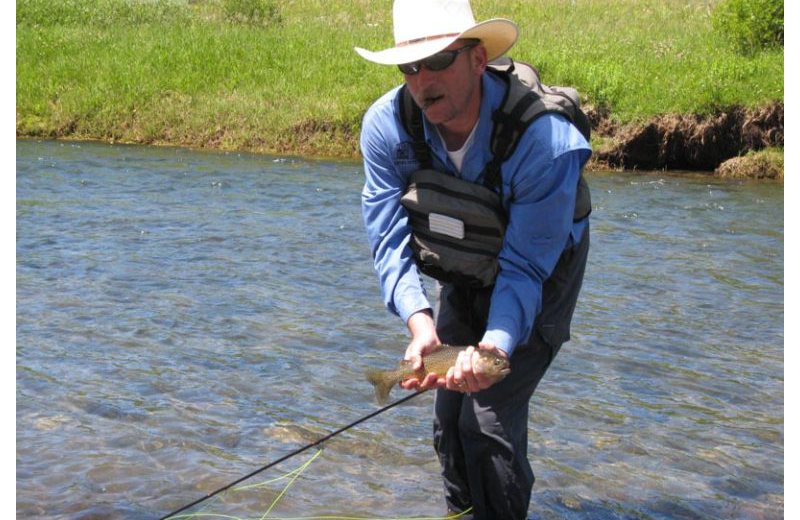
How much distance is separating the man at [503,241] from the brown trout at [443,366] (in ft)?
0.09

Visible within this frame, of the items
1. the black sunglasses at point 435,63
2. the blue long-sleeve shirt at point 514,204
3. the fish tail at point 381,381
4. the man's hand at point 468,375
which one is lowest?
the fish tail at point 381,381

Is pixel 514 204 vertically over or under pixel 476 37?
under

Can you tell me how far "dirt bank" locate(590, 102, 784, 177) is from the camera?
17531 millimetres

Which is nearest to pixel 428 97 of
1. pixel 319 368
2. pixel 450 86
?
pixel 450 86

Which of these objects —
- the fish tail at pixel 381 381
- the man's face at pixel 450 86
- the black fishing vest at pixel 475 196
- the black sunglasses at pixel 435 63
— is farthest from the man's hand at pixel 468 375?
the black sunglasses at pixel 435 63

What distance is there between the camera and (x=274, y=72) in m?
21.8

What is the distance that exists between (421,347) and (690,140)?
14686mm

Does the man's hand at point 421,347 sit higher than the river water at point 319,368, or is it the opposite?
the man's hand at point 421,347

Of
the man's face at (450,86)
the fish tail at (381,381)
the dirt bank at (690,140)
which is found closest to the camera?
the man's face at (450,86)

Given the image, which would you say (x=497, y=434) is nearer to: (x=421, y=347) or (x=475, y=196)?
(x=421, y=347)

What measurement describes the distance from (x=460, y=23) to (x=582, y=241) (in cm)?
105

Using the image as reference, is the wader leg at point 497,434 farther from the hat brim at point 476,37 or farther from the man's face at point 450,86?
the hat brim at point 476,37

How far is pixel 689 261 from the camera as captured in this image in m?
11.6

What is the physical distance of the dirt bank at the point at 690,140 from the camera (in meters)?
17.5
